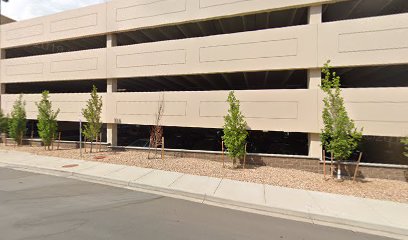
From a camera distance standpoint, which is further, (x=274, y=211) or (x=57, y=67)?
(x=57, y=67)

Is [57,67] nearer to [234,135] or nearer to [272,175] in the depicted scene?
[234,135]

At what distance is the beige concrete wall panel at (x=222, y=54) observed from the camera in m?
11.5

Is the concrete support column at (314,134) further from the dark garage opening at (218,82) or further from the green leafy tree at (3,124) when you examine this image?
the green leafy tree at (3,124)

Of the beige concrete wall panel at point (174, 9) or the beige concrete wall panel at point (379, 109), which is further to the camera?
the beige concrete wall panel at point (174, 9)

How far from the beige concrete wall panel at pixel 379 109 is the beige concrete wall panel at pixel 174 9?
4905mm

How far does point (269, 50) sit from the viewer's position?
39.5ft

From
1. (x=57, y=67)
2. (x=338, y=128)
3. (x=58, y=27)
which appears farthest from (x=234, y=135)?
(x=58, y=27)

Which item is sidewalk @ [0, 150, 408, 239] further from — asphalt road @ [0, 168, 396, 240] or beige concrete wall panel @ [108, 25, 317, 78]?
beige concrete wall panel @ [108, 25, 317, 78]

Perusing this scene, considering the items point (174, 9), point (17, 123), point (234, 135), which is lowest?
point (234, 135)

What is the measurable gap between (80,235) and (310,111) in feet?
35.1

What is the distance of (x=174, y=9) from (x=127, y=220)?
12351 millimetres

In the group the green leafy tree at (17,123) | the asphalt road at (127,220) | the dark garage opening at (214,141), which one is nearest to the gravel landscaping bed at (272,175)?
the dark garage opening at (214,141)

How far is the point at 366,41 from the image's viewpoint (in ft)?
34.7

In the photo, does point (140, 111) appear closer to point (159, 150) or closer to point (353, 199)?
point (159, 150)
